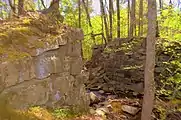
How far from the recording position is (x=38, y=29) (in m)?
7.30

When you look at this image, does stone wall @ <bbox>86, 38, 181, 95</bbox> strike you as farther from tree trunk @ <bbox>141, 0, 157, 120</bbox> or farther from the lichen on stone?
the lichen on stone

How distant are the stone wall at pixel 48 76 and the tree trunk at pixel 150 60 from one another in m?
2.01

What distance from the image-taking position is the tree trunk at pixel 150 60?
29.0 ft

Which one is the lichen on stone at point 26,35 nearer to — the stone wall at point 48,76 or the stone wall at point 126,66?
the stone wall at point 48,76

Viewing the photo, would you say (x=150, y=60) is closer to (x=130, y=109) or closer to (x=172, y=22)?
(x=130, y=109)

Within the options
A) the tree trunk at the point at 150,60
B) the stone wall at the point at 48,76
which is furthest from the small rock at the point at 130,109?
the stone wall at the point at 48,76

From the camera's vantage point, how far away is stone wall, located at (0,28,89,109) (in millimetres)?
5719

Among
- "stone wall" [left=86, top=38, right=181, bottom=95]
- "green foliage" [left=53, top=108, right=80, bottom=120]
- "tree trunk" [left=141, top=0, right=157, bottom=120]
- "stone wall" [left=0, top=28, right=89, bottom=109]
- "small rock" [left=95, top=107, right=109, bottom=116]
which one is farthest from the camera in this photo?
"stone wall" [left=86, top=38, right=181, bottom=95]

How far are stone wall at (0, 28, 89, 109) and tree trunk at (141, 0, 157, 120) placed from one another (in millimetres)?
2005

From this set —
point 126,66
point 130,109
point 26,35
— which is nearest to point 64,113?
point 26,35

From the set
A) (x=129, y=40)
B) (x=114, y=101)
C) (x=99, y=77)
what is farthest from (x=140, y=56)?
(x=114, y=101)

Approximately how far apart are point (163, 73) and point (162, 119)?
2940 millimetres

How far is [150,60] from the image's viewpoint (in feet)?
30.0

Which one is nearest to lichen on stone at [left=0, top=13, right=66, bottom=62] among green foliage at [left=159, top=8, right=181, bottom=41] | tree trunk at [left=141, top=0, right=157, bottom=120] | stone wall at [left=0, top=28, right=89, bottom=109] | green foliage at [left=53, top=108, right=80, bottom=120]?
stone wall at [left=0, top=28, right=89, bottom=109]
